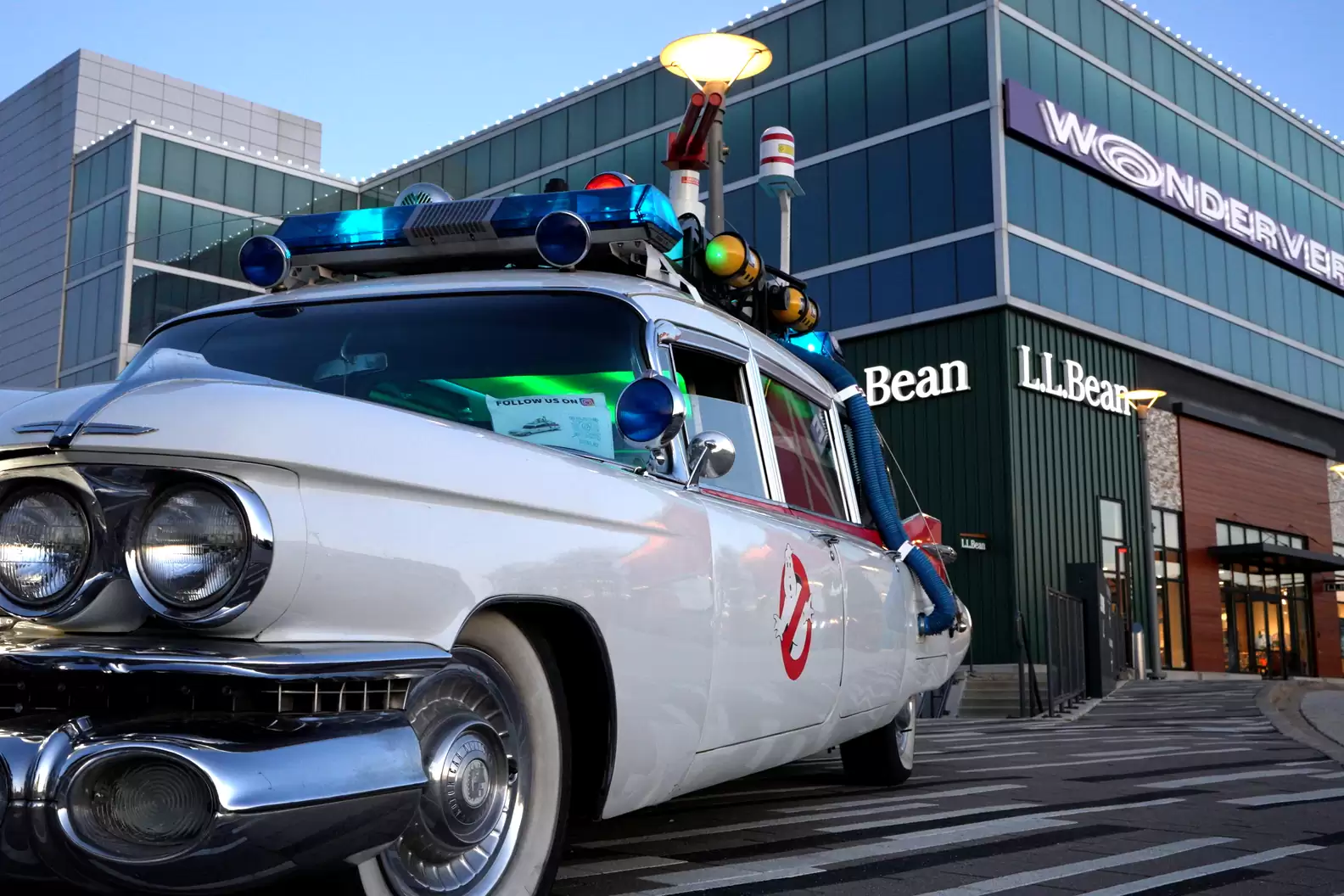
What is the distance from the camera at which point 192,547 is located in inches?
95.0

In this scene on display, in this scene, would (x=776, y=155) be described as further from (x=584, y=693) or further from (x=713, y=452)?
(x=584, y=693)

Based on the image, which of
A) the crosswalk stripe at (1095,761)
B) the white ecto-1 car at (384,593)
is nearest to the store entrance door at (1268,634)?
the crosswalk stripe at (1095,761)

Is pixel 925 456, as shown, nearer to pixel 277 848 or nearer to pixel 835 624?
pixel 835 624

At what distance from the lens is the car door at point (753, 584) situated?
A: 392 centimetres

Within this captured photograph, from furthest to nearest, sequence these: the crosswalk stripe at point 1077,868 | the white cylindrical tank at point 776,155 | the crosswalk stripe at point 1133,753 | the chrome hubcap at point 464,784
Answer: the white cylindrical tank at point 776,155 < the crosswalk stripe at point 1133,753 < the crosswalk stripe at point 1077,868 < the chrome hubcap at point 464,784

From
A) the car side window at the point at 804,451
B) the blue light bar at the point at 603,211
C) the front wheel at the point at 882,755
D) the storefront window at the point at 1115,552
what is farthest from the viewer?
the storefront window at the point at 1115,552

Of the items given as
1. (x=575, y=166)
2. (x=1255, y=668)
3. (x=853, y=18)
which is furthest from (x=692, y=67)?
(x=1255, y=668)

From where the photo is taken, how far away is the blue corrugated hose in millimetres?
6195

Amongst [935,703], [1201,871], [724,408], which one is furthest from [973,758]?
[935,703]

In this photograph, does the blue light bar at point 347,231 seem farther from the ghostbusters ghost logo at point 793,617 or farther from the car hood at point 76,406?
the car hood at point 76,406

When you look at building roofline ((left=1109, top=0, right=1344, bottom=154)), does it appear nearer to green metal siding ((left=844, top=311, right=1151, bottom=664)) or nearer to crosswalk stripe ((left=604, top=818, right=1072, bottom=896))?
green metal siding ((left=844, top=311, right=1151, bottom=664))

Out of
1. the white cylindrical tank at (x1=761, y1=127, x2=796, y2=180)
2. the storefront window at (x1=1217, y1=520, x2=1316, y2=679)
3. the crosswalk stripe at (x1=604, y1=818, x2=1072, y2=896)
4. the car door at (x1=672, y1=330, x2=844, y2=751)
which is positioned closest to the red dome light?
the car door at (x1=672, y1=330, x2=844, y2=751)

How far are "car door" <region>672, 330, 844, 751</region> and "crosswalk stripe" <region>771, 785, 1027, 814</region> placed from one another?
0.99 metres

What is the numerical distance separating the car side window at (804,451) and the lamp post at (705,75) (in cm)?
378
